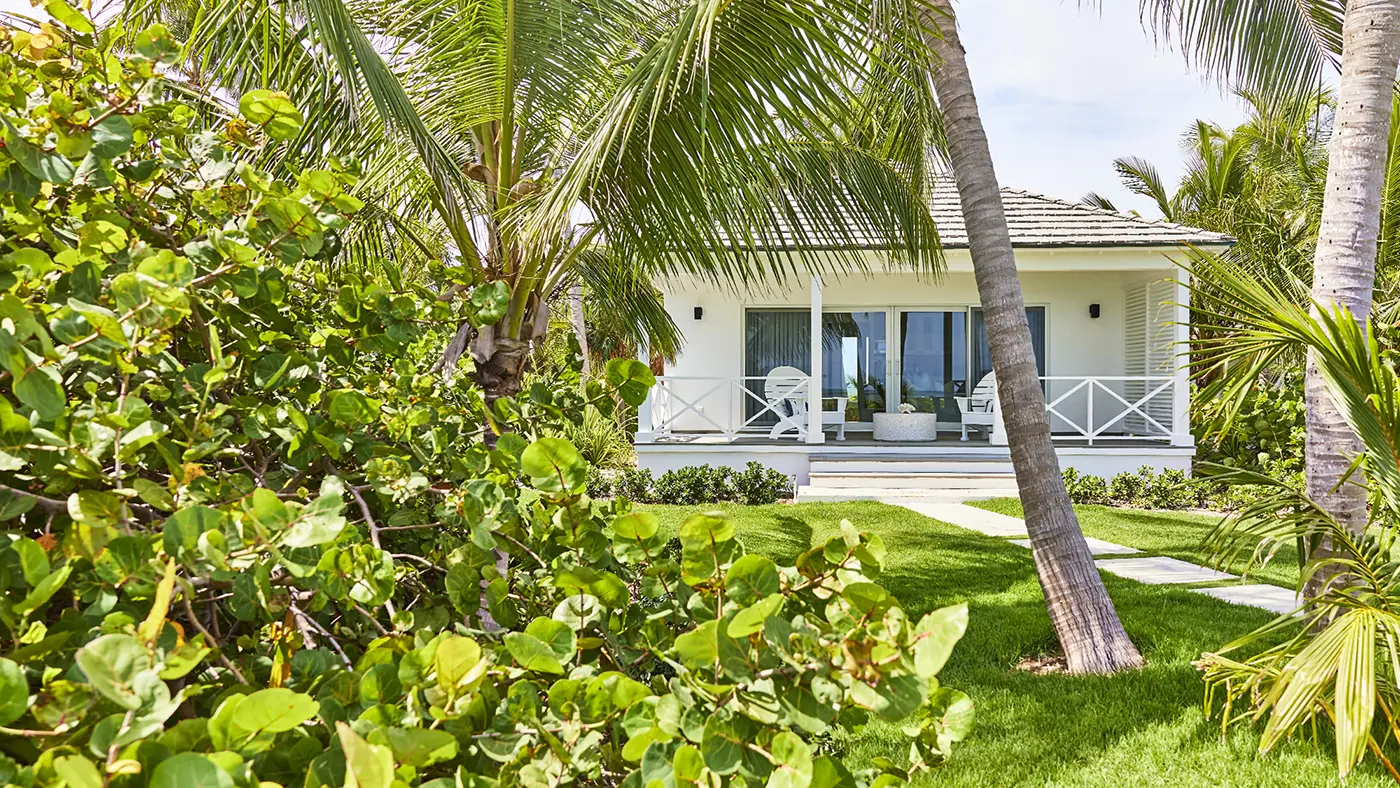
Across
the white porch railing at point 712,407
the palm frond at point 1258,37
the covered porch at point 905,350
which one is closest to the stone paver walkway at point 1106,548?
the palm frond at point 1258,37

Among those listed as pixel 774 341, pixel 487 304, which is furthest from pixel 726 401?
pixel 487 304

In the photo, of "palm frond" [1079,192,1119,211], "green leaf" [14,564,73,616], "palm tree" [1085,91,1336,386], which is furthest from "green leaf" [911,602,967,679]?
"palm frond" [1079,192,1119,211]

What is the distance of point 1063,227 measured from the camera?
12914mm

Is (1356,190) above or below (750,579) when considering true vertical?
above

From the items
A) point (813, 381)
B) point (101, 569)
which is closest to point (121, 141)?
point (101, 569)

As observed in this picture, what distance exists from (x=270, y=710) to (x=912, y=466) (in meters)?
11.6

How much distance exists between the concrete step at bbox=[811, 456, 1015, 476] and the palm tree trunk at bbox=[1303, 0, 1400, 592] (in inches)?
307

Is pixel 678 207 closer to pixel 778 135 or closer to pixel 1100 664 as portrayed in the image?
pixel 778 135

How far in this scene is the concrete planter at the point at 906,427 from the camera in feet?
43.9

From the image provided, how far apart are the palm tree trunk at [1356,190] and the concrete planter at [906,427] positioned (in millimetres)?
9460

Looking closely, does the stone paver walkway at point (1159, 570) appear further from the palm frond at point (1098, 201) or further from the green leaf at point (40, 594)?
the palm frond at point (1098, 201)

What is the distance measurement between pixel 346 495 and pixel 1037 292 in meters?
14.4

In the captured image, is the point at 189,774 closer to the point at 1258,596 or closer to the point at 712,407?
the point at 1258,596

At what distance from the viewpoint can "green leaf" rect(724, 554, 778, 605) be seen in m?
0.83
